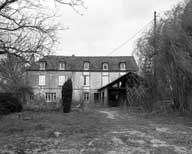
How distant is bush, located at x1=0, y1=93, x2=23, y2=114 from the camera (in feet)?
44.9

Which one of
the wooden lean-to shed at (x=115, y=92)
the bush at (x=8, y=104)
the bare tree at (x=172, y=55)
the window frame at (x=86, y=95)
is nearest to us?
the bare tree at (x=172, y=55)

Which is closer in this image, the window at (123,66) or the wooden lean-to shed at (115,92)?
the wooden lean-to shed at (115,92)

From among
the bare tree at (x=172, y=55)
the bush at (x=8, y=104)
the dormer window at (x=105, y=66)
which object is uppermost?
the dormer window at (x=105, y=66)

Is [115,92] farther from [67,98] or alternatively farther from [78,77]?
[67,98]

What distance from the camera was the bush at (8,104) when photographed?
13688 millimetres

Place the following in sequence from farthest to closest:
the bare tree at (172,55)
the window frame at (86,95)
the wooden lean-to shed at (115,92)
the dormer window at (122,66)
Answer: the dormer window at (122,66) → the window frame at (86,95) → the wooden lean-to shed at (115,92) → the bare tree at (172,55)

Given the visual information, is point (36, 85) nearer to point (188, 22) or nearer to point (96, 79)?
point (96, 79)

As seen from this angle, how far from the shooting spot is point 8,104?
46.3ft

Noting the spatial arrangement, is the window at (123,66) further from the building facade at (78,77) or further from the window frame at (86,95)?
the window frame at (86,95)

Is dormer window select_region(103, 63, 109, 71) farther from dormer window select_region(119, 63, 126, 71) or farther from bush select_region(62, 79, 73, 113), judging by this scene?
bush select_region(62, 79, 73, 113)

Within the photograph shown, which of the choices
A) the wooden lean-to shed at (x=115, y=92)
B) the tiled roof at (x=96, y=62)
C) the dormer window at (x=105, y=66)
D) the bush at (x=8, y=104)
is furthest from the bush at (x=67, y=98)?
the dormer window at (x=105, y=66)

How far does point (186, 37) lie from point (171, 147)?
250 inches

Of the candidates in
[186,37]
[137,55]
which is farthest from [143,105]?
[186,37]

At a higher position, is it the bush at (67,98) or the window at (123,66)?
the window at (123,66)
